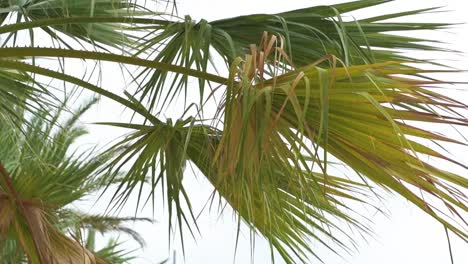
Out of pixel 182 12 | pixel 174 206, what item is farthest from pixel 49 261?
pixel 182 12

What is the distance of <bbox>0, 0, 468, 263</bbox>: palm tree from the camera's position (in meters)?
2.14

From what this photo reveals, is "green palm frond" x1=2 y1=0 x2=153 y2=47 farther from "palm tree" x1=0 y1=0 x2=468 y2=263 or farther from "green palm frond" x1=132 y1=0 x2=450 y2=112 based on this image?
"green palm frond" x1=132 y1=0 x2=450 y2=112

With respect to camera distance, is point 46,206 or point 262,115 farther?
point 46,206

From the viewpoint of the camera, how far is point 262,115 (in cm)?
218

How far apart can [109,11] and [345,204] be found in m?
1.46

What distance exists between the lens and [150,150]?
3.18 metres

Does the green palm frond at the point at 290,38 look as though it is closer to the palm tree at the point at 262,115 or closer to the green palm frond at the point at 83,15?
the palm tree at the point at 262,115

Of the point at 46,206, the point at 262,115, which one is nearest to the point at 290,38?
the point at 262,115

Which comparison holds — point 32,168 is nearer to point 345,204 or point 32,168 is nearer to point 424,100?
point 345,204

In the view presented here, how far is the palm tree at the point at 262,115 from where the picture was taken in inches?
84.2

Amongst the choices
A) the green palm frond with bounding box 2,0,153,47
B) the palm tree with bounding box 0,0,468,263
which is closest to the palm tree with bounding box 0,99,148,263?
the palm tree with bounding box 0,0,468,263

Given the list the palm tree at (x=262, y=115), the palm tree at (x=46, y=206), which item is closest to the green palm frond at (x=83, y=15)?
Result: the palm tree at (x=262, y=115)

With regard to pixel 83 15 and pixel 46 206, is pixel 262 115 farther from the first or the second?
pixel 83 15

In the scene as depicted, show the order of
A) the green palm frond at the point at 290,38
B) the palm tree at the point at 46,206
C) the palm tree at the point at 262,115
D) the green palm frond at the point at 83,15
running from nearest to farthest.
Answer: the palm tree at the point at 262,115 < the green palm frond at the point at 290,38 < the palm tree at the point at 46,206 < the green palm frond at the point at 83,15
